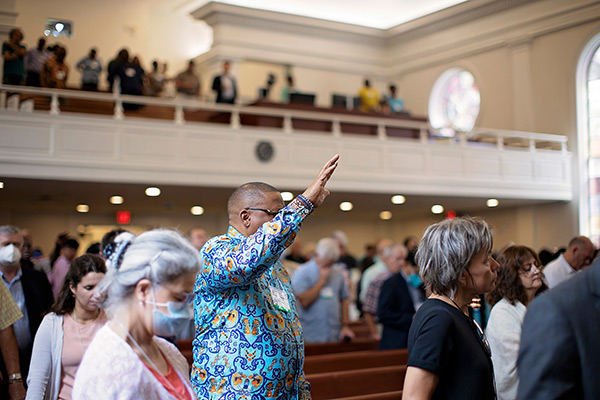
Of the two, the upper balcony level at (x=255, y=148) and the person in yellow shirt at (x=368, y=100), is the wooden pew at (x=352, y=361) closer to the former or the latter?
the upper balcony level at (x=255, y=148)

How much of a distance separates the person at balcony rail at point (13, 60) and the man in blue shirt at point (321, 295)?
21.8ft

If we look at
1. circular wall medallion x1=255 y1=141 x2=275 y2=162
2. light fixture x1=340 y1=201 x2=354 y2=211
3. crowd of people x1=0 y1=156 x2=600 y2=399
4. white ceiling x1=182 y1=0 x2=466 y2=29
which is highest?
white ceiling x1=182 y1=0 x2=466 y2=29

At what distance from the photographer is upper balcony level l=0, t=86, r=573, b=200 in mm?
11062

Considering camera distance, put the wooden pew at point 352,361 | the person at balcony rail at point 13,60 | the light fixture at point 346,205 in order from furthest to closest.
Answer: the light fixture at point 346,205 < the person at balcony rail at point 13,60 < the wooden pew at point 352,361

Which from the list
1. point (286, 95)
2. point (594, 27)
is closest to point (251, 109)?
point (286, 95)

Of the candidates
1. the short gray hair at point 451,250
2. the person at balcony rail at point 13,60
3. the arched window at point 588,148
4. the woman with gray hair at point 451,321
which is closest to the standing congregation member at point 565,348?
the woman with gray hair at point 451,321

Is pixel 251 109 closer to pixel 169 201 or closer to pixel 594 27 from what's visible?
pixel 169 201

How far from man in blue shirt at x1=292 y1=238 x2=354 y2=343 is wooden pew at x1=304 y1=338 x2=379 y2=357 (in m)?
0.12

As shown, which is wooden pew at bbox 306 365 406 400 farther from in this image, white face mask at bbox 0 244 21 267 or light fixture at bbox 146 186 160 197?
light fixture at bbox 146 186 160 197

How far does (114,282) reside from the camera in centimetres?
215

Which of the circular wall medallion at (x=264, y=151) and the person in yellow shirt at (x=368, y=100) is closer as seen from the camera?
the circular wall medallion at (x=264, y=151)

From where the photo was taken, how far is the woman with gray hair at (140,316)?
2064 millimetres

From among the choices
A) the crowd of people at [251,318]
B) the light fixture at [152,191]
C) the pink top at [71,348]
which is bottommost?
the pink top at [71,348]

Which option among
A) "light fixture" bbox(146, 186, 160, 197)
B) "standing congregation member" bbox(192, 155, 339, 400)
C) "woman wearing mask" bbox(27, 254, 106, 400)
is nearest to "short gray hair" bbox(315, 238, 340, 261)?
"woman wearing mask" bbox(27, 254, 106, 400)
